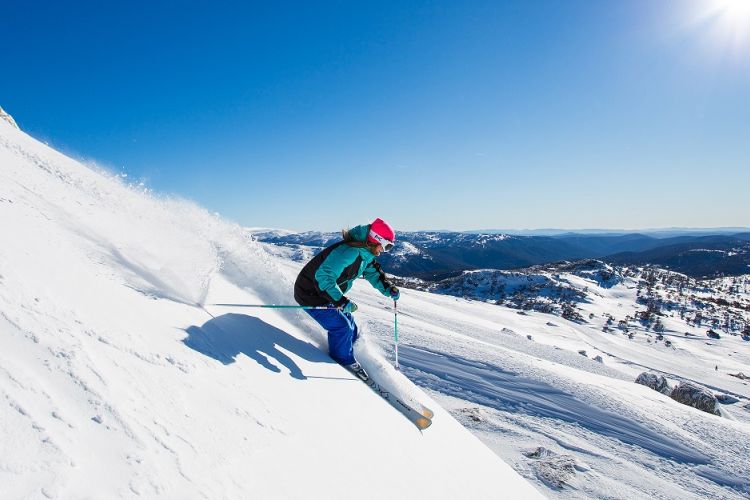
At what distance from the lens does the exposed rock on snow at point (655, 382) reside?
453 inches

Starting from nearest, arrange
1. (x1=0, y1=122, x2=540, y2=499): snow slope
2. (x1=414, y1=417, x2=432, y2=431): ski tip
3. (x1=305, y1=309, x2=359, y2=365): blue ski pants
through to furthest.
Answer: (x1=0, y1=122, x2=540, y2=499): snow slope < (x1=414, y1=417, x2=432, y2=431): ski tip < (x1=305, y1=309, x2=359, y2=365): blue ski pants

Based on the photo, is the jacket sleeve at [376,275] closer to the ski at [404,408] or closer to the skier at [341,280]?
the skier at [341,280]

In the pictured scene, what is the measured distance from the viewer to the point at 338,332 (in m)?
6.06

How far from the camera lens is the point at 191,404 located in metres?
2.83

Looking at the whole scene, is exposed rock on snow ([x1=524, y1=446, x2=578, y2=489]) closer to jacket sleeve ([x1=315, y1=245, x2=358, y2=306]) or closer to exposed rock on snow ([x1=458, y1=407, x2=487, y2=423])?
exposed rock on snow ([x1=458, y1=407, x2=487, y2=423])

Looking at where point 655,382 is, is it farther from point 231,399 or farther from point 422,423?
point 231,399

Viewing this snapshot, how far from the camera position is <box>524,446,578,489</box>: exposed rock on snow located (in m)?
4.98

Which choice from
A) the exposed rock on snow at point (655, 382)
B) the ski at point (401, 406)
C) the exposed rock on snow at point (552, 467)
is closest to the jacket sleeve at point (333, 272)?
the ski at point (401, 406)

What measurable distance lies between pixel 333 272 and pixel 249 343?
1601mm

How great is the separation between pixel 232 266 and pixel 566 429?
7.29m

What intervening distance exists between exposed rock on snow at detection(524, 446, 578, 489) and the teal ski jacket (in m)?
3.52

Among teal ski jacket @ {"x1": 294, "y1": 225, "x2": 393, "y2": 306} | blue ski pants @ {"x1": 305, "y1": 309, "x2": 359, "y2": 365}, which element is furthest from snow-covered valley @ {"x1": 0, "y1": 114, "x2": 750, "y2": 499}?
teal ski jacket @ {"x1": 294, "y1": 225, "x2": 393, "y2": 306}

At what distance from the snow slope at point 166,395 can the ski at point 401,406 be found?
0.54 ft

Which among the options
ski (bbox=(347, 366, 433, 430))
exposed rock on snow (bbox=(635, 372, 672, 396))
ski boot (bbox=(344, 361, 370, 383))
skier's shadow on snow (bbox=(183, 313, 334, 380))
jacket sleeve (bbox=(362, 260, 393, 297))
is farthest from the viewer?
exposed rock on snow (bbox=(635, 372, 672, 396))
